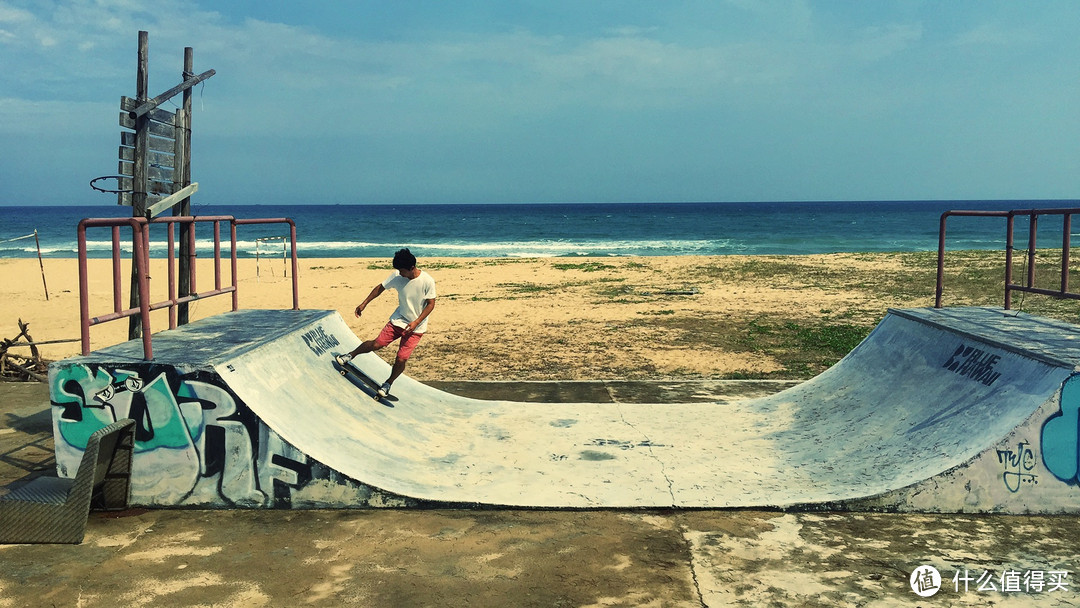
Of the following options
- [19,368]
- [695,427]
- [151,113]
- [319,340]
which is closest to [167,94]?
[151,113]

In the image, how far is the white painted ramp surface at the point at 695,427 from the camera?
18.2 feet

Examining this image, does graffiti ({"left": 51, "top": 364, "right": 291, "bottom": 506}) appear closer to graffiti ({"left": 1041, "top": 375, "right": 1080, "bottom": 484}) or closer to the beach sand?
graffiti ({"left": 1041, "top": 375, "right": 1080, "bottom": 484})

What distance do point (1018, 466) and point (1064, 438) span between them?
0.36m

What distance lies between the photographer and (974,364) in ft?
21.2

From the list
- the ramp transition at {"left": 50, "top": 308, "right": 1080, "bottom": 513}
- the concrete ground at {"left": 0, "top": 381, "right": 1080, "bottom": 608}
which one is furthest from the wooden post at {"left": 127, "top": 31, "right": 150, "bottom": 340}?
the concrete ground at {"left": 0, "top": 381, "right": 1080, "bottom": 608}

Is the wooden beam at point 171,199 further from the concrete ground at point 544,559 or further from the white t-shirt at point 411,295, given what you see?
the concrete ground at point 544,559

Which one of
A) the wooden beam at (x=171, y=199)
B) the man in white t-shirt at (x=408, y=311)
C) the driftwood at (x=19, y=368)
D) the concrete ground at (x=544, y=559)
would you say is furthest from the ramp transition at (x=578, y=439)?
the driftwood at (x=19, y=368)

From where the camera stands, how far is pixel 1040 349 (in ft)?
19.4

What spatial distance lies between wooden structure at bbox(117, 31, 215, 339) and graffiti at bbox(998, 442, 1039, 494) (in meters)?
7.12

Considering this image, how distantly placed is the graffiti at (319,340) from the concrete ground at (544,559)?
7.89 feet

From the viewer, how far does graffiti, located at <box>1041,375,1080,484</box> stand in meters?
5.20

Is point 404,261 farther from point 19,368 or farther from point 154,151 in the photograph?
point 19,368

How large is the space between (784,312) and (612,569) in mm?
13173

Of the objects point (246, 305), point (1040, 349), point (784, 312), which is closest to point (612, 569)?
point (1040, 349)
